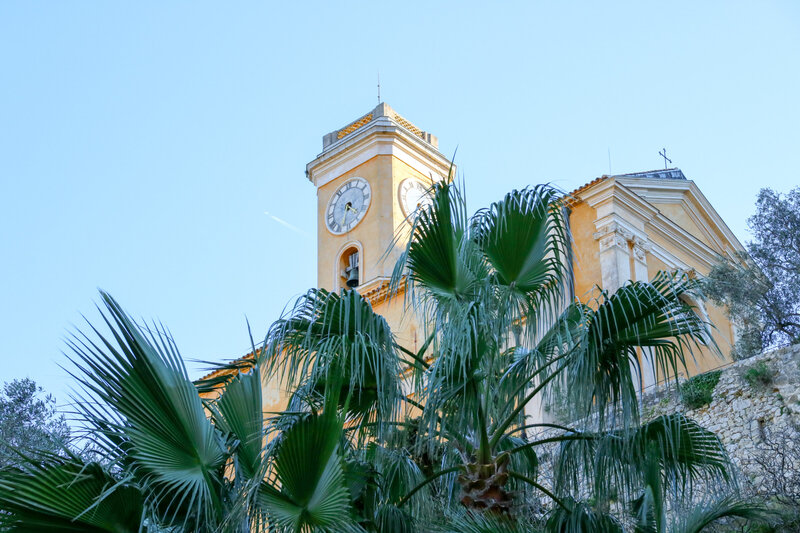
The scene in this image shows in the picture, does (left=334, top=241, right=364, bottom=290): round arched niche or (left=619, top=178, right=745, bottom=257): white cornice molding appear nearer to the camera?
(left=619, top=178, right=745, bottom=257): white cornice molding

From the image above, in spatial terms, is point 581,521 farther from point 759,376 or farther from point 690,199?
point 690,199

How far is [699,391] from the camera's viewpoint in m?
15.0

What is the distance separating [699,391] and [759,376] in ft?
2.79

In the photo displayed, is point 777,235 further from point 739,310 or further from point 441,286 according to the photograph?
point 441,286

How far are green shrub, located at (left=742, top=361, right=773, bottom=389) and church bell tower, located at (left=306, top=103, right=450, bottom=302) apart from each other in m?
11.1

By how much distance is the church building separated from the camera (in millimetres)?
21344

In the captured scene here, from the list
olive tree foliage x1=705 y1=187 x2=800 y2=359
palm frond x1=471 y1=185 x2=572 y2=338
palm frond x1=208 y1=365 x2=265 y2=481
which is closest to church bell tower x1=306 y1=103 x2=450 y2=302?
olive tree foliage x1=705 y1=187 x2=800 y2=359

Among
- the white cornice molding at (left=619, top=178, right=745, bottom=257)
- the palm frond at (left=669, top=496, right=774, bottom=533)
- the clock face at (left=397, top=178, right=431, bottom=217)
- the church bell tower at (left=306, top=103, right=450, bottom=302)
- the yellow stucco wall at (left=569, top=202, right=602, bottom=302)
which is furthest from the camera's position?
the clock face at (left=397, top=178, right=431, bottom=217)

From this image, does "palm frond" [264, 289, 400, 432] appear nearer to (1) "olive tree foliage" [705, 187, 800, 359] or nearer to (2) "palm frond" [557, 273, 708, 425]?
(2) "palm frond" [557, 273, 708, 425]

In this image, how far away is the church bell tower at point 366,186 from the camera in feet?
83.5

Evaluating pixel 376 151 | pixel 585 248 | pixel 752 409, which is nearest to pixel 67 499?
pixel 752 409

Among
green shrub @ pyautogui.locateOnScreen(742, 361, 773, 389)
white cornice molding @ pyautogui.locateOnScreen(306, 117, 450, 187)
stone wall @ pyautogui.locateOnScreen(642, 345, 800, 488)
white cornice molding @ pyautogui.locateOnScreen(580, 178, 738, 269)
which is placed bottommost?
stone wall @ pyautogui.locateOnScreen(642, 345, 800, 488)

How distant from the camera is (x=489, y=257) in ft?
31.1

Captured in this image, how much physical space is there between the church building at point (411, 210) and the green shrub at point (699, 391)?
5.32 m
